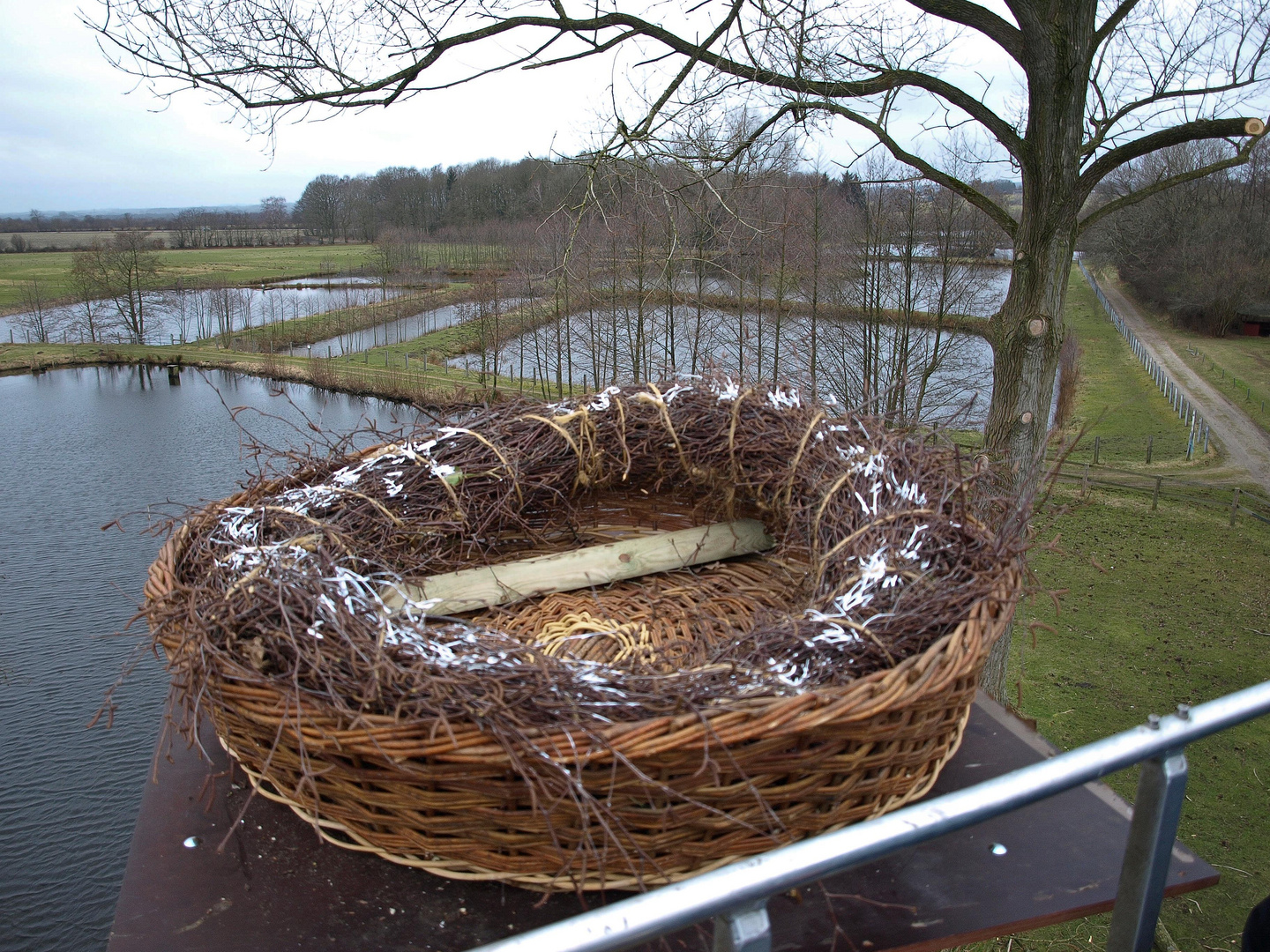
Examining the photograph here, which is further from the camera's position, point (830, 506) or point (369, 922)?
point (830, 506)

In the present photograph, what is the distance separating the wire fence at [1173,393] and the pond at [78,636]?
19.7 metres

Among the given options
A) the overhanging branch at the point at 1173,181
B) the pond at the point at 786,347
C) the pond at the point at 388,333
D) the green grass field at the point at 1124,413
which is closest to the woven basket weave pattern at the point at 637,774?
the overhanging branch at the point at 1173,181

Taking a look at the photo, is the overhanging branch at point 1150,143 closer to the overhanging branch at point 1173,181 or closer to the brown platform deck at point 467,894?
the overhanging branch at point 1173,181

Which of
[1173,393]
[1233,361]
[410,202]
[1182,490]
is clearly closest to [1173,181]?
[1182,490]

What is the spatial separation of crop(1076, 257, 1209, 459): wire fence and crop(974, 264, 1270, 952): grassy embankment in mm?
1395

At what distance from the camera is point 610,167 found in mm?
4680

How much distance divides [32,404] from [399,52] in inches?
988

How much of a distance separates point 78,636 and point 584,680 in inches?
523

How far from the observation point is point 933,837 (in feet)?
2.52

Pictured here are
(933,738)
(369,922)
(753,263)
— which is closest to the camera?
(369,922)

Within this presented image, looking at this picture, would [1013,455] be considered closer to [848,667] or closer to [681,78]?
[681,78]

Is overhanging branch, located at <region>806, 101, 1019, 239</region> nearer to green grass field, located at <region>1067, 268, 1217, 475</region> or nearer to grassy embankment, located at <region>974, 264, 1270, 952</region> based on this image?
grassy embankment, located at <region>974, 264, 1270, 952</region>

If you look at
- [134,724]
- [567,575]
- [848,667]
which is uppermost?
[848,667]

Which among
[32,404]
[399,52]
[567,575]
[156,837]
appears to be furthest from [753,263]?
[32,404]
